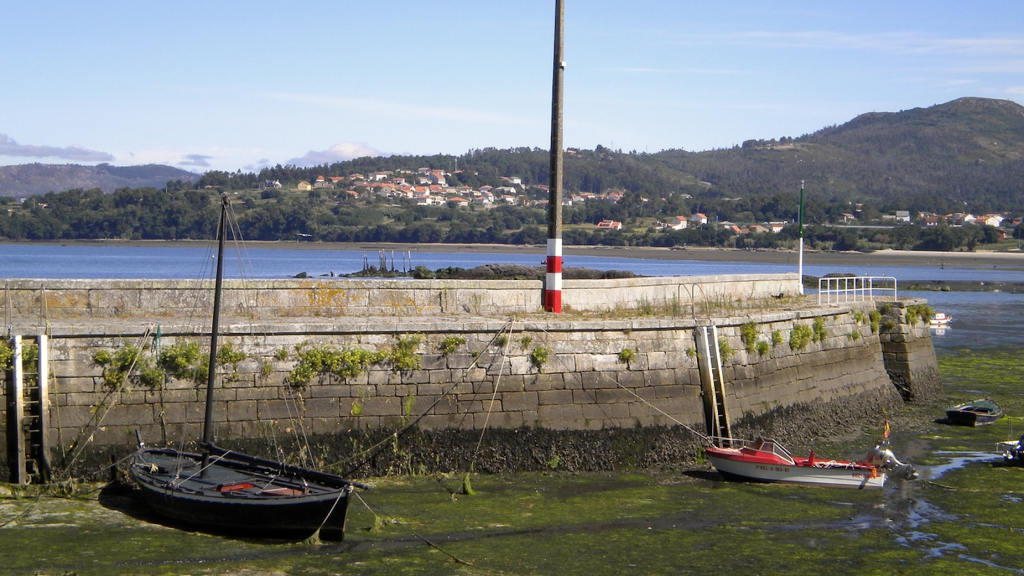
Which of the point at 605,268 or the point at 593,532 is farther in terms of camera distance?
the point at 605,268

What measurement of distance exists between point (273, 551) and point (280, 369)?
149 inches

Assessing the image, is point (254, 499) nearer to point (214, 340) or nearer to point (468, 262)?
point (214, 340)

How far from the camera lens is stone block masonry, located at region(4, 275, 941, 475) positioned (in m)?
15.0

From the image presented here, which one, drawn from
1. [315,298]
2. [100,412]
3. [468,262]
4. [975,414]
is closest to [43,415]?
[100,412]

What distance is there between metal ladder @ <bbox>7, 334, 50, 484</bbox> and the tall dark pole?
8289 millimetres

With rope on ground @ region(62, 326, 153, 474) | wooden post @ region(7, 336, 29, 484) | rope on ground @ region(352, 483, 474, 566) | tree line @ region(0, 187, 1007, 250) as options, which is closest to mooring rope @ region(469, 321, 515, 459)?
rope on ground @ region(352, 483, 474, 566)

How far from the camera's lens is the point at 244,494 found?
507 inches

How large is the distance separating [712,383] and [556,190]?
4.30 meters

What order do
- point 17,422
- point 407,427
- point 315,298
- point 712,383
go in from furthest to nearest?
point 712,383
point 315,298
point 407,427
point 17,422

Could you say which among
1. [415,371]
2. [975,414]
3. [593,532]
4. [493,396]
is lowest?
[593,532]

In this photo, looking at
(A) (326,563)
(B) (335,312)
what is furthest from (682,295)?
(A) (326,563)

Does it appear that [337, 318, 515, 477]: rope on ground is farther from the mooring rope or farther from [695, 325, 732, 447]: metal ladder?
[695, 325, 732, 447]: metal ladder

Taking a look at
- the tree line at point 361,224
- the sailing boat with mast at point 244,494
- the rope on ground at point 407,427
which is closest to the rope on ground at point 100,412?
the sailing boat with mast at point 244,494

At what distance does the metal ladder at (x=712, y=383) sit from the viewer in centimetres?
1800
